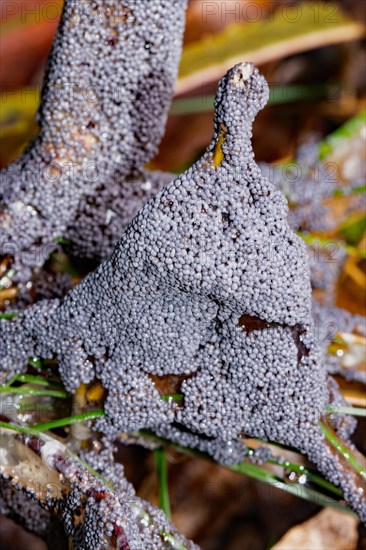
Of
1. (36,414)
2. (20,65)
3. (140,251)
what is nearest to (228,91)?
(140,251)

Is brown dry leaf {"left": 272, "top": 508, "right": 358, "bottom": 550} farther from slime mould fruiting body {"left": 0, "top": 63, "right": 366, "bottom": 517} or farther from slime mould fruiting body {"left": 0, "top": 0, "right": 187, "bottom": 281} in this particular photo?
slime mould fruiting body {"left": 0, "top": 0, "right": 187, "bottom": 281}

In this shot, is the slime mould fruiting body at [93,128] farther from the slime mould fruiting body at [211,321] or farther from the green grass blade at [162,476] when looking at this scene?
the green grass blade at [162,476]

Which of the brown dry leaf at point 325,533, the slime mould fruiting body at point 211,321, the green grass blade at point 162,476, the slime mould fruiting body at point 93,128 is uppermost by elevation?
the slime mould fruiting body at point 93,128

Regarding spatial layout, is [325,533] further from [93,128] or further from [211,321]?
[93,128]

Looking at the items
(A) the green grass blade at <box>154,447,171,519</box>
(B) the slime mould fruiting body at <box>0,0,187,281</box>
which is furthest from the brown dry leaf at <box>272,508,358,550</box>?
(B) the slime mould fruiting body at <box>0,0,187,281</box>

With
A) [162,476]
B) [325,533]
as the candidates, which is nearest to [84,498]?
[162,476]

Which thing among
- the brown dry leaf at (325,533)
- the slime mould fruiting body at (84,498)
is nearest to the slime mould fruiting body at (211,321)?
the slime mould fruiting body at (84,498)

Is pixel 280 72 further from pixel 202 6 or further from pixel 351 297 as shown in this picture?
pixel 351 297
